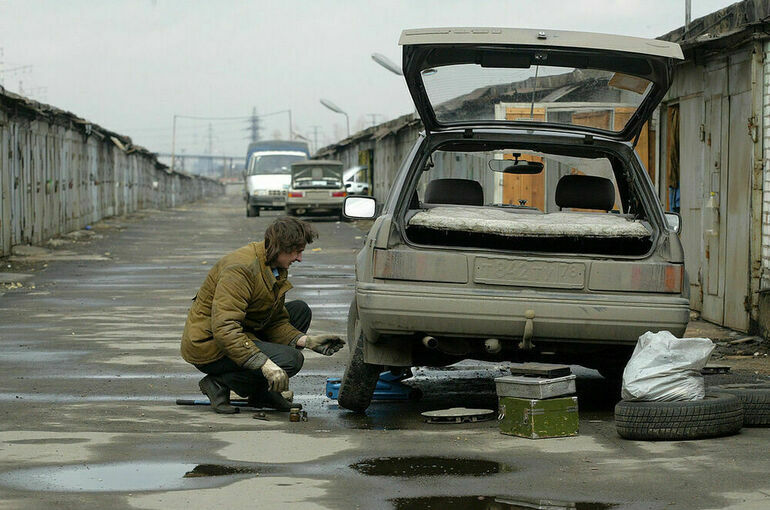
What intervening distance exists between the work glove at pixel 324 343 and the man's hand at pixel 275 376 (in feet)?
1.89

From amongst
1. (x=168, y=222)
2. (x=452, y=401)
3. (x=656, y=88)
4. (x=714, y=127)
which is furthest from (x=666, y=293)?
(x=168, y=222)

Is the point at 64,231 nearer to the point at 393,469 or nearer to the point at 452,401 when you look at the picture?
the point at 452,401

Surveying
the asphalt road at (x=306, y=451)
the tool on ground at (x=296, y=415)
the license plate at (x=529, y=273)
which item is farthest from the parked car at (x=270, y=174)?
the license plate at (x=529, y=273)

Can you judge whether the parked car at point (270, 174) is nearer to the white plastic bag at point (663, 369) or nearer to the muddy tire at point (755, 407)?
the muddy tire at point (755, 407)

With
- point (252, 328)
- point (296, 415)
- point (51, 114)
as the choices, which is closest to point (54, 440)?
point (296, 415)

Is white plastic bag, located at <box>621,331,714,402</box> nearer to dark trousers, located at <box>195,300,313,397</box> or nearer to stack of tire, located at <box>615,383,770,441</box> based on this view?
stack of tire, located at <box>615,383,770,441</box>

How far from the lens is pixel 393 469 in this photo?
591 centimetres

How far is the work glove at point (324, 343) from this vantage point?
25.6 ft

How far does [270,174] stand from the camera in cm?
4722

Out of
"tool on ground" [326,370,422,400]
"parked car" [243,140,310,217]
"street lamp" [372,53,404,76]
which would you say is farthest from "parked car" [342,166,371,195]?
"tool on ground" [326,370,422,400]

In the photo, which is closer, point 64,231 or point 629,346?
point 629,346

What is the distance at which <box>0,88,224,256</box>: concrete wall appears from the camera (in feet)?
77.7

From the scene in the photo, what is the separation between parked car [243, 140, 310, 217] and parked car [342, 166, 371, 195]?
95.0 inches

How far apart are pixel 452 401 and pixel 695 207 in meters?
6.62
